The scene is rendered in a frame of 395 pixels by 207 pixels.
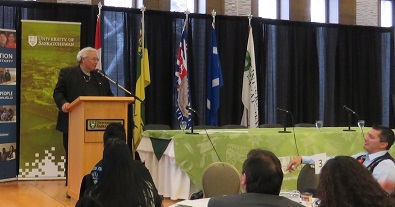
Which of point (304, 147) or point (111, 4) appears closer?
point (304, 147)

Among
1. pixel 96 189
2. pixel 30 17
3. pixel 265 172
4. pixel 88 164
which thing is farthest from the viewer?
pixel 30 17

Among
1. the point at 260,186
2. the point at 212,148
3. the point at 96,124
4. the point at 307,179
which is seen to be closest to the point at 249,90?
the point at 212,148

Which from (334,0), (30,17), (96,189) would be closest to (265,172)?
(96,189)

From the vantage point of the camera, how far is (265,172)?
98.1 inches

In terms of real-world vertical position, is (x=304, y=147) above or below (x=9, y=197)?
above

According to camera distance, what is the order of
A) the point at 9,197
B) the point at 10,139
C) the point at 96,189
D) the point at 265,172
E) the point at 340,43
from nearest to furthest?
the point at 265,172, the point at 96,189, the point at 9,197, the point at 10,139, the point at 340,43

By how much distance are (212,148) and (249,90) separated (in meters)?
3.87

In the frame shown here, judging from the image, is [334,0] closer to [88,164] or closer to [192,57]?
[192,57]

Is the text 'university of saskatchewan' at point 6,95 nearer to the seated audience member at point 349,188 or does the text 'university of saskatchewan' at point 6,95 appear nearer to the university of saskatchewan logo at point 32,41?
the university of saskatchewan logo at point 32,41

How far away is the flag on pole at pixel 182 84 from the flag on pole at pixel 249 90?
113 cm

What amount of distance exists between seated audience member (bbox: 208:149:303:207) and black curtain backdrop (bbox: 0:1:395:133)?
6999 millimetres

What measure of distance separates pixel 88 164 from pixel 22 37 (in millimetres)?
3783

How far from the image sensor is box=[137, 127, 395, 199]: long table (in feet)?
20.2

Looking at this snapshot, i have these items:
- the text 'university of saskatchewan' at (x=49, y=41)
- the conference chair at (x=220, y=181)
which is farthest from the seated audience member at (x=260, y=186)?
the text 'university of saskatchewan' at (x=49, y=41)
